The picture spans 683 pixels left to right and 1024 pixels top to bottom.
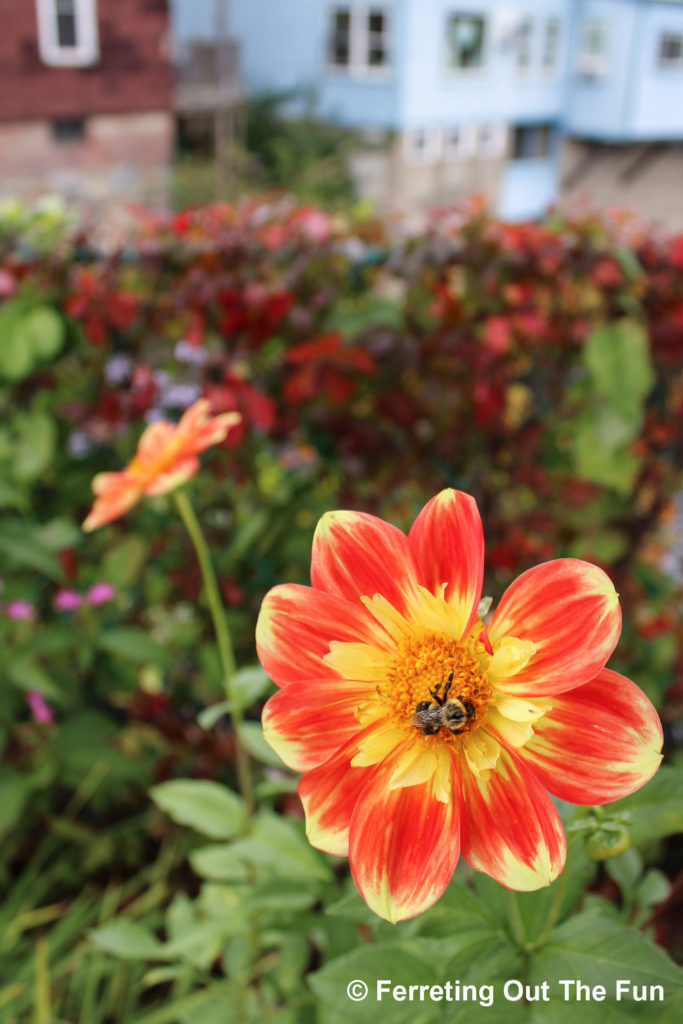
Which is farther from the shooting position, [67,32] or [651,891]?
[67,32]

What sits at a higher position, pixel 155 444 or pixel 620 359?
pixel 155 444

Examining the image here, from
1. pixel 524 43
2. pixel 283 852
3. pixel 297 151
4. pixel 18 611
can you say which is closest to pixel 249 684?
pixel 283 852

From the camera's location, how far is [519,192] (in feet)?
50.0

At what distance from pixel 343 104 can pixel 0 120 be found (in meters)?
4.93

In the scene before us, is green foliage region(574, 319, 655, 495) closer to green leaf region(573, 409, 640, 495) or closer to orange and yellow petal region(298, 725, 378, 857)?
green leaf region(573, 409, 640, 495)

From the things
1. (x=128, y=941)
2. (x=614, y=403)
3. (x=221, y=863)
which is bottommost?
(x=128, y=941)

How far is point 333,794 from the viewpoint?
0.45 metres

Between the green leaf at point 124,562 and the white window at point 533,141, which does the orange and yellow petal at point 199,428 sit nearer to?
the green leaf at point 124,562

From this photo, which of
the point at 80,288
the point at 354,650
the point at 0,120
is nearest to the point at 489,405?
the point at 80,288

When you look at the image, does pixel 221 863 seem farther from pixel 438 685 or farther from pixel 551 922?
pixel 438 685

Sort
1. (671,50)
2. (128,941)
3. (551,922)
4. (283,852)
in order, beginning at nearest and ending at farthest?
(551,922) → (283,852) → (128,941) → (671,50)

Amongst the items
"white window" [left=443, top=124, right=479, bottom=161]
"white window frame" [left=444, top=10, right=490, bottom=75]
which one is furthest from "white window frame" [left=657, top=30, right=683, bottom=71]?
"white window" [left=443, top=124, right=479, bottom=161]

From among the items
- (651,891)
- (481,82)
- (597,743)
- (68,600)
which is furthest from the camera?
(481,82)

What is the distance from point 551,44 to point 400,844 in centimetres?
1633
